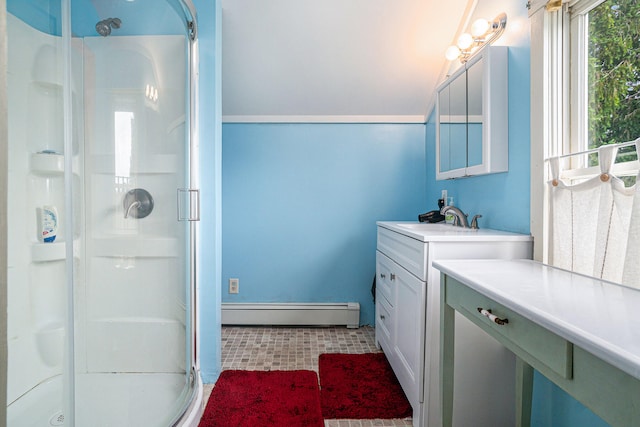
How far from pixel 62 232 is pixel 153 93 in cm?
72

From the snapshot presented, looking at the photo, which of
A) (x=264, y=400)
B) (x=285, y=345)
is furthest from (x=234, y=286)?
(x=264, y=400)

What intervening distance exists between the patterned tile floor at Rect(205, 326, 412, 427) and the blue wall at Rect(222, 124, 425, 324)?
0.24m

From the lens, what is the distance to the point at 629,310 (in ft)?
2.43

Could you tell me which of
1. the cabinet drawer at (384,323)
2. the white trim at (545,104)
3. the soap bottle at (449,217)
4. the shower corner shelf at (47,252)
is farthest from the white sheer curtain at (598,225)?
the shower corner shelf at (47,252)

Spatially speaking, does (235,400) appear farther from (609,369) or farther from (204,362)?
(609,369)

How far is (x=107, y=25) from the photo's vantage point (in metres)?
1.38

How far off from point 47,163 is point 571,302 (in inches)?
61.9

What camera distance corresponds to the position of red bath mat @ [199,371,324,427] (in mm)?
1585

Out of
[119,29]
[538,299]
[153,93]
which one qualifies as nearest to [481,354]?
[538,299]

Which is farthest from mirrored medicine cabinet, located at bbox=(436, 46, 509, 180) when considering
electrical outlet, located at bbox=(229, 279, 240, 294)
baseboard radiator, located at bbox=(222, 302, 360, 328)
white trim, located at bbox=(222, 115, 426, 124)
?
electrical outlet, located at bbox=(229, 279, 240, 294)

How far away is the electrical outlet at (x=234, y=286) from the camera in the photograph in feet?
9.18

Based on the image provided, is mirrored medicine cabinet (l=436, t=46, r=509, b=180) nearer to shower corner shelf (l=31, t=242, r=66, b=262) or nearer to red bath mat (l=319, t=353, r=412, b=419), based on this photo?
red bath mat (l=319, t=353, r=412, b=419)

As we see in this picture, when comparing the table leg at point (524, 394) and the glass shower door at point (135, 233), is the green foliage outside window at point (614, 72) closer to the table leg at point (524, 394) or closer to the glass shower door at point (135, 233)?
the table leg at point (524, 394)

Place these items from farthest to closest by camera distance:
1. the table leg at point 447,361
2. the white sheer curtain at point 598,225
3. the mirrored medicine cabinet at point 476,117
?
the mirrored medicine cabinet at point 476,117 → the table leg at point 447,361 → the white sheer curtain at point 598,225
